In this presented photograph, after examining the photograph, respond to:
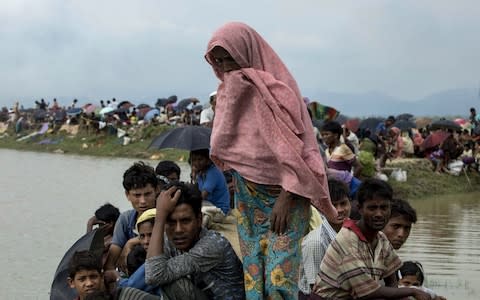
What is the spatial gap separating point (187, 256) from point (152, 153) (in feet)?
71.7

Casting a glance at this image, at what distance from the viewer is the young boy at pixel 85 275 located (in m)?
3.95

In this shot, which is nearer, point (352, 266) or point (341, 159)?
point (352, 266)

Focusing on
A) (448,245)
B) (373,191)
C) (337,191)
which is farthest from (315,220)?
(448,245)

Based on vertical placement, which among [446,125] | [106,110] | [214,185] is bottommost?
[106,110]

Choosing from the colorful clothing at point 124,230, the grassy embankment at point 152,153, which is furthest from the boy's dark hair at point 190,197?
the grassy embankment at point 152,153

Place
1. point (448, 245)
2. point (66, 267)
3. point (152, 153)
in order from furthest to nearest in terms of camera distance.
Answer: point (152, 153) < point (448, 245) < point (66, 267)

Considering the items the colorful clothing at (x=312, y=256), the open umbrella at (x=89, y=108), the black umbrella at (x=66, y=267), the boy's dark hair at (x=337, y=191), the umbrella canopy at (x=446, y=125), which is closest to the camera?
the colorful clothing at (x=312, y=256)

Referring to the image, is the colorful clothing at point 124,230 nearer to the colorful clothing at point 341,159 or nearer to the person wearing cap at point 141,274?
the person wearing cap at point 141,274

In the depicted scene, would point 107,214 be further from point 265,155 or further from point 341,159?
point 341,159

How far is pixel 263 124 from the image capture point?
3512 millimetres

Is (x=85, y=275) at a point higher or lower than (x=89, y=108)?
higher

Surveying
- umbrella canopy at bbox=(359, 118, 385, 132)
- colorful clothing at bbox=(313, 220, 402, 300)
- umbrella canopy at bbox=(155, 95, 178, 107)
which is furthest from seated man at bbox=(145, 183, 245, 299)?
umbrella canopy at bbox=(155, 95, 178, 107)

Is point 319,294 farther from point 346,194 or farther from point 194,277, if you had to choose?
point 346,194

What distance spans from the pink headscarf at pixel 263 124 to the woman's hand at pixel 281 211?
0.22 ft
